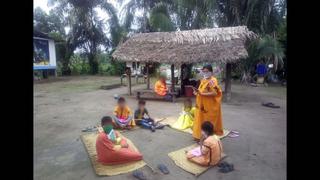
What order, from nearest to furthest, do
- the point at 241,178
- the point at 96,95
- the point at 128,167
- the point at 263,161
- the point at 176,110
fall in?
1. the point at 241,178
2. the point at 128,167
3. the point at 263,161
4. the point at 176,110
5. the point at 96,95

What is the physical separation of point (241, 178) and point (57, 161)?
10.4ft

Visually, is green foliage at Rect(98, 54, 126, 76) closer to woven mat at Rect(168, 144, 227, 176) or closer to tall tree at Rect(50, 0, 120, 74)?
tall tree at Rect(50, 0, 120, 74)

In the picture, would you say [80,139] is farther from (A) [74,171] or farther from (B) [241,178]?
(B) [241,178]

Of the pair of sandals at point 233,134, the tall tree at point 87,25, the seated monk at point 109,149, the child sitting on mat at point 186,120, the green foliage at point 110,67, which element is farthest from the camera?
the green foliage at point 110,67

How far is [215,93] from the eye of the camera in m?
5.67

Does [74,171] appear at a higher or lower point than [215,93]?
lower

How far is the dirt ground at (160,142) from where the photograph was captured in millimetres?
4523

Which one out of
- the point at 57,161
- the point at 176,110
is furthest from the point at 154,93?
the point at 57,161

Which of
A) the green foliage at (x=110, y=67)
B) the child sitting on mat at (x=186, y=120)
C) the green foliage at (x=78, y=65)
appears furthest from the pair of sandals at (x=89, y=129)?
the green foliage at (x=78, y=65)

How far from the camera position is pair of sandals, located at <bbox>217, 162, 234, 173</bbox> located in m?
4.55

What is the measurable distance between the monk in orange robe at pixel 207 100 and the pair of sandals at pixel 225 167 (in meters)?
1.22

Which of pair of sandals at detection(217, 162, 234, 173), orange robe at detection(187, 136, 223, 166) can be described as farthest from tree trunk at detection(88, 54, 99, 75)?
pair of sandals at detection(217, 162, 234, 173)

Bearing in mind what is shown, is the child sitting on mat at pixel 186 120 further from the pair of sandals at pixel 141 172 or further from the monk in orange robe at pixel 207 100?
the pair of sandals at pixel 141 172
